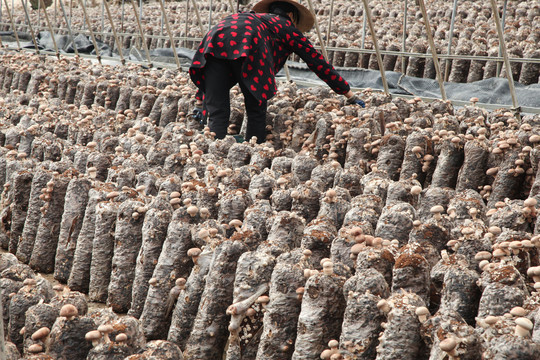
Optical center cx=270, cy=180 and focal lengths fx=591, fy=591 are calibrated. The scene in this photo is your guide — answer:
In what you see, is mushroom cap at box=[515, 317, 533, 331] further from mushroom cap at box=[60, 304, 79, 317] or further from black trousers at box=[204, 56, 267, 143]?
black trousers at box=[204, 56, 267, 143]

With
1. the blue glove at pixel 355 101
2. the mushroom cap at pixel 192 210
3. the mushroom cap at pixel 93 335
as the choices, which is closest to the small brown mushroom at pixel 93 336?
the mushroom cap at pixel 93 335

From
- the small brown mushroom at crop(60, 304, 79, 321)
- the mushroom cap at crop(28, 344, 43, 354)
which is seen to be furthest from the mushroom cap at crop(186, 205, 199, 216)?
the mushroom cap at crop(28, 344, 43, 354)

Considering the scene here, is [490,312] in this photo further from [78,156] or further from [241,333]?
[78,156]

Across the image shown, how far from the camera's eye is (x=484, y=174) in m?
3.20

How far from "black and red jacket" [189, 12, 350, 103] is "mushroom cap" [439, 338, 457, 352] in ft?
10.5

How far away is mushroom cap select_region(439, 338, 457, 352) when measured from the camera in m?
1.54

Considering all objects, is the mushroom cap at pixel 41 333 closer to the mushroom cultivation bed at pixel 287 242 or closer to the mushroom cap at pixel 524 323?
the mushroom cultivation bed at pixel 287 242

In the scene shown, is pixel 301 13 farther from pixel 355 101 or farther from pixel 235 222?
pixel 235 222

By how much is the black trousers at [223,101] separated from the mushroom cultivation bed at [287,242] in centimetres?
19

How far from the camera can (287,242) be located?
8.14 feet

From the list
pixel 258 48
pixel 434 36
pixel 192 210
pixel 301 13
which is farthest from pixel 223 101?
pixel 434 36

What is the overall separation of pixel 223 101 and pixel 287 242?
2.47m

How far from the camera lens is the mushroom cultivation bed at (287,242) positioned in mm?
1858

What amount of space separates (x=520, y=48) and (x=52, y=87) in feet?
20.7
